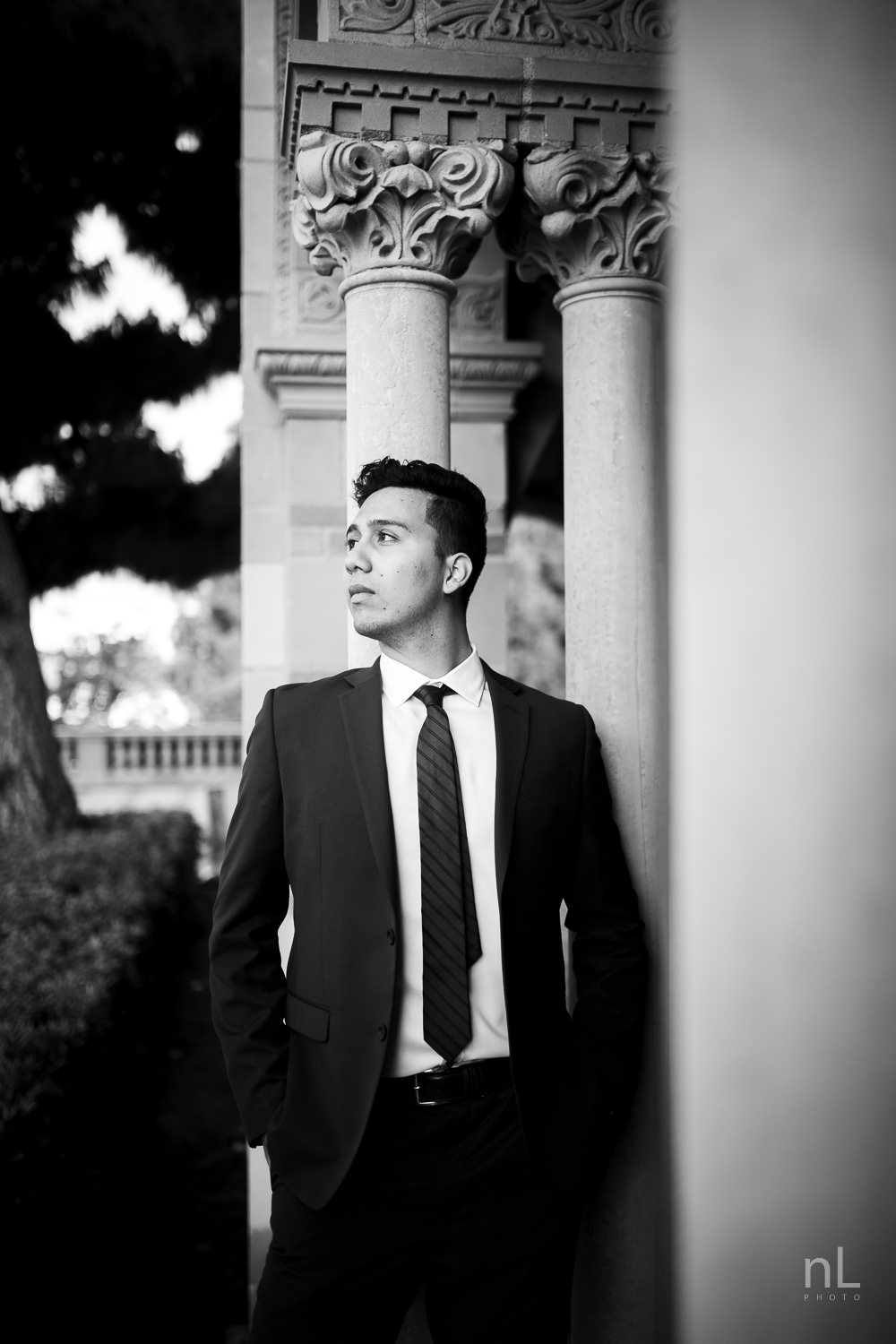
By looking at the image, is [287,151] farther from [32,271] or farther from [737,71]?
[32,271]

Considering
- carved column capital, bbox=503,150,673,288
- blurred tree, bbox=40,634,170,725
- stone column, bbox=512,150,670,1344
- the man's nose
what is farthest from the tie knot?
blurred tree, bbox=40,634,170,725

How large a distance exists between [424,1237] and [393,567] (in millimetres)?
1295

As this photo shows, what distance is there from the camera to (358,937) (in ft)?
6.66

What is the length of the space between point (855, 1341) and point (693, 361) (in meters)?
0.80

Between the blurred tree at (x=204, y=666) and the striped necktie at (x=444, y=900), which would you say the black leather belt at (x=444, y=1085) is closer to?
the striped necktie at (x=444, y=900)

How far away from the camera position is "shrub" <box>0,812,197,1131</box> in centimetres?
373

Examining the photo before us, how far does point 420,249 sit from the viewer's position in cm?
256

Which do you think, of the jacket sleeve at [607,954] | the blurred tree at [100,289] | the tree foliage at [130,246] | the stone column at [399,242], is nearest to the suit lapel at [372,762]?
the jacket sleeve at [607,954]

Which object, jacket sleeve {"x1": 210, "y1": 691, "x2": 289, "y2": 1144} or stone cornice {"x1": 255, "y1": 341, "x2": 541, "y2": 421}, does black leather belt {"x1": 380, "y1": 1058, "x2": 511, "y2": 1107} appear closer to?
jacket sleeve {"x1": 210, "y1": 691, "x2": 289, "y2": 1144}

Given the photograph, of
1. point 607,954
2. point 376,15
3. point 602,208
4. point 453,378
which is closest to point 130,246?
point 453,378

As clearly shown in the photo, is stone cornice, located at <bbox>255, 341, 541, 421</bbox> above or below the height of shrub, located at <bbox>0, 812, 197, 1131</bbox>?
above

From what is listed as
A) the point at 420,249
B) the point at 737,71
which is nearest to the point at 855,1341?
the point at 737,71

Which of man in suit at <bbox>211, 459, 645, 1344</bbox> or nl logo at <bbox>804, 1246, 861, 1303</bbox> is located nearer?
nl logo at <bbox>804, 1246, 861, 1303</bbox>

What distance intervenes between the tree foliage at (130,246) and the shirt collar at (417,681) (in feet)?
25.4
